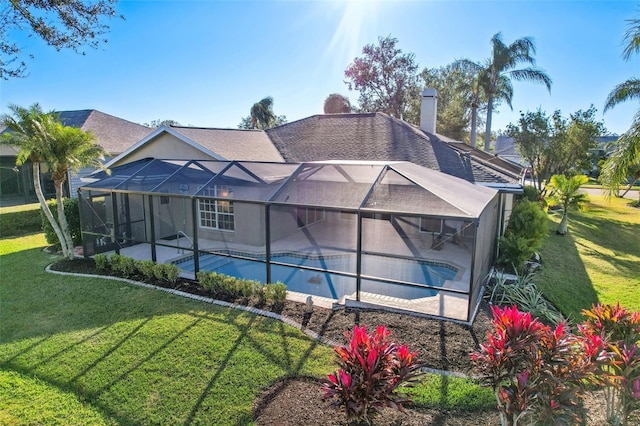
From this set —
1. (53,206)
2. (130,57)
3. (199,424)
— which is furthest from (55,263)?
(199,424)

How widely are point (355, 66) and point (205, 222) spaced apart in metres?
29.5

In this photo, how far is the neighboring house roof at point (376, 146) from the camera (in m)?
13.6

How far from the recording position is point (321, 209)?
8.90m

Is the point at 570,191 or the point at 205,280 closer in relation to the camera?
the point at 205,280

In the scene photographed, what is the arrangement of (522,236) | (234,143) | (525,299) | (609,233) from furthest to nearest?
(609,233)
(234,143)
(522,236)
(525,299)

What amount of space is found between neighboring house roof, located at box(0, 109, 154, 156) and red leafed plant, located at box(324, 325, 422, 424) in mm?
20265

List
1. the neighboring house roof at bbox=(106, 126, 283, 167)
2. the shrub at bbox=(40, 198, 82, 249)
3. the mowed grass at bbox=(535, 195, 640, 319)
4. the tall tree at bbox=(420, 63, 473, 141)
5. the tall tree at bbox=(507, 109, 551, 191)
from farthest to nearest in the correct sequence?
1. the tall tree at bbox=(420, 63, 473, 141)
2. the tall tree at bbox=(507, 109, 551, 191)
3. the neighboring house roof at bbox=(106, 126, 283, 167)
4. the shrub at bbox=(40, 198, 82, 249)
5. the mowed grass at bbox=(535, 195, 640, 319)

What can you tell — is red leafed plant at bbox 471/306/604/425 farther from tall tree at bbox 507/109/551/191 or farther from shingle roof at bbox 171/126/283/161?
tall tree at bbox 507/109/551/191

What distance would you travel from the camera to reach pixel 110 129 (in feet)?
74.0

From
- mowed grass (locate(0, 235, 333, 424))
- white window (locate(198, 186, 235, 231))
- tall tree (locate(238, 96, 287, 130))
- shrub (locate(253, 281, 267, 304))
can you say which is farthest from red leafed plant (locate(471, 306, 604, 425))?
tall tree (locate(238, 96, 287, 130))

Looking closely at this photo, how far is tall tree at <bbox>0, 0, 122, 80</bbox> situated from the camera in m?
5.75

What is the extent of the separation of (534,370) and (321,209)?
5.80 metres

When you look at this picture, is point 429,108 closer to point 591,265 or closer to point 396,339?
point 591,265

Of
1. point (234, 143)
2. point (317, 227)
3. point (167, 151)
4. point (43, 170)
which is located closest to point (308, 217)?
point (317, 227)
